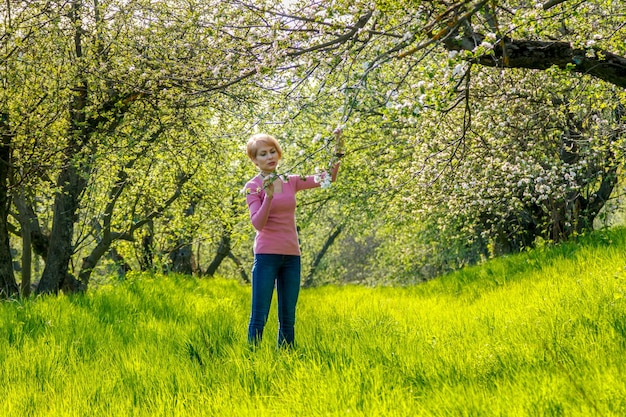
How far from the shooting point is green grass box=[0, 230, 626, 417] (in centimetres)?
295

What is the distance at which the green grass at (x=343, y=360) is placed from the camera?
9.67 feet

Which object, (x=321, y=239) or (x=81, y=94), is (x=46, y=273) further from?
(x=321, y=239)

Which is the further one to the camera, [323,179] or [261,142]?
[261,142]

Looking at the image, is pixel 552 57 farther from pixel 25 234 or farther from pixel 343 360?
pixel 25 234

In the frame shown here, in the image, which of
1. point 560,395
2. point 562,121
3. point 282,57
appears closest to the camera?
point 560,395

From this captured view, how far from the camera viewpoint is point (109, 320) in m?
6.07

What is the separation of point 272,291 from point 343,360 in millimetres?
978

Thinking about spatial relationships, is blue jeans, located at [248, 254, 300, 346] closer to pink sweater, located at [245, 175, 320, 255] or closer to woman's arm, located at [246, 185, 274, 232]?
pink sweater, located at [245, 175, 320, 255]

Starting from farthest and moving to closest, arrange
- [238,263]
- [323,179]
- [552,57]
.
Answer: [238,263], [552,57], [323,179]

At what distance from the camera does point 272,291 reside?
15.0 feet

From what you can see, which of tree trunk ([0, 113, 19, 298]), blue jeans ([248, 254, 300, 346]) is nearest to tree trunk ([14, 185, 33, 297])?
tree trunk ([0, 113, 19, 298])

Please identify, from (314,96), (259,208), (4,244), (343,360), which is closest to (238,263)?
(4,244)

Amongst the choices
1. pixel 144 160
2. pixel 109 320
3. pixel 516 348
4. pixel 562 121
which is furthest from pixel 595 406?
pixel 144 160

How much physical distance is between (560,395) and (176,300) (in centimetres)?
593
